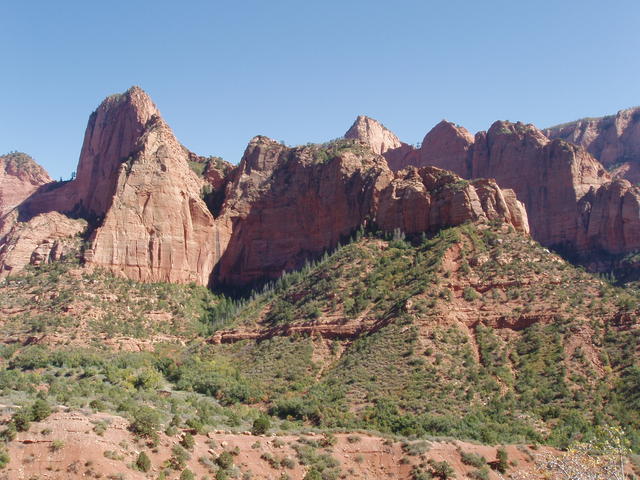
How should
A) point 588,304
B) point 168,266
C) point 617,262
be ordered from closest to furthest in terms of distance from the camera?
1. point 588,304
2. point 168,266
3. point 617,262

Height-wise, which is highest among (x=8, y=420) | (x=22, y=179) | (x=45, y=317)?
(x=22, y=179)

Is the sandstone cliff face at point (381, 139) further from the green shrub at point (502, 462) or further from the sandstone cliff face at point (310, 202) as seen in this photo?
the green shrub at point (502, 462)

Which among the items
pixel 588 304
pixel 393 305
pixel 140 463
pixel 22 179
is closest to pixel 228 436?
pixel 140 463

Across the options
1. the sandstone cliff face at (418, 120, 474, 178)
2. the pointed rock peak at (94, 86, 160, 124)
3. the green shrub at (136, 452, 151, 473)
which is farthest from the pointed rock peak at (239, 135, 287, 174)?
the green shrub at (136, 452, 151, 473)

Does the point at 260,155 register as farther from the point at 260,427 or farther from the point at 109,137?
the point at 260,427

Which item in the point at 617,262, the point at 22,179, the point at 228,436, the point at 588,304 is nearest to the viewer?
the point at 228,436

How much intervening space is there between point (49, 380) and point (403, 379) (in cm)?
2707

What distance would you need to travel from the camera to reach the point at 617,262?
10712 centimetres

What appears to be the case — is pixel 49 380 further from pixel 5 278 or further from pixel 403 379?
pixel 5 278

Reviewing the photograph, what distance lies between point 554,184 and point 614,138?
56.1m

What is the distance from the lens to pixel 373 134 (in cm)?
17488

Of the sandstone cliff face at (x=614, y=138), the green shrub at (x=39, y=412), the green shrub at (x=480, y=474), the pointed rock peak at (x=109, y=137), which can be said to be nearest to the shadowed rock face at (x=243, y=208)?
the pointed rock peak at (x=109, y=137)

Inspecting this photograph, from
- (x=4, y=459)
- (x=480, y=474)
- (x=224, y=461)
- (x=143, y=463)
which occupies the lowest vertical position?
(x=480, y=474)

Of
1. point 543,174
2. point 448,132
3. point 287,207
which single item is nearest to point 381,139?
point 448,132
